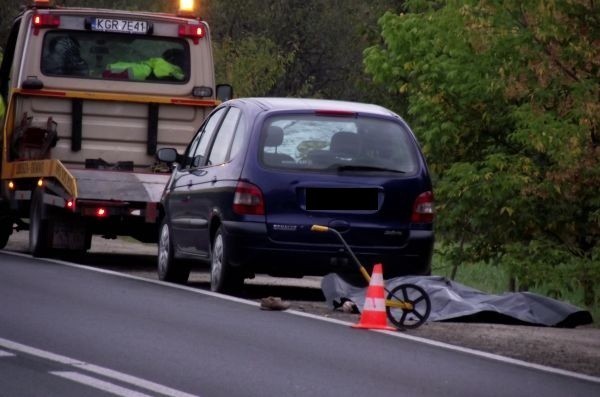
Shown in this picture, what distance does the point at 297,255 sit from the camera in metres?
14.4

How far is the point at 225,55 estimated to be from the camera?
42281 mm

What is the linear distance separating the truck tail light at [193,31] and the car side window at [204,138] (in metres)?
4.37

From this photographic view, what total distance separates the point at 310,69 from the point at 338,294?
4009cm

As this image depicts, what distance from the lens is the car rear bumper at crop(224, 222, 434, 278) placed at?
14398 mm

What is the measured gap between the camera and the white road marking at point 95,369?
904 cm

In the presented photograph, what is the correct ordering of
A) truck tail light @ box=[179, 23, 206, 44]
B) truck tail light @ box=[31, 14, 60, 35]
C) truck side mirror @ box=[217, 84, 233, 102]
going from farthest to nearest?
truck side mirror @ box=[217, 84, 233, 102], truck tail light @ box=[179, 23, 206, 44], truck tail light @ box=[31, 14, 60, 35]

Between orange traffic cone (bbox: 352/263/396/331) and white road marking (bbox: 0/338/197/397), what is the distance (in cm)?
288

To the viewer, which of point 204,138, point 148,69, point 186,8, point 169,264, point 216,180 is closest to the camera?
point 216,180

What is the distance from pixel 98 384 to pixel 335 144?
19.1 feet

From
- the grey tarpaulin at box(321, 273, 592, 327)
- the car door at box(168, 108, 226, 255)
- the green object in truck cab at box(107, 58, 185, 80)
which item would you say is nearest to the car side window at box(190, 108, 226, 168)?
the car door at box(168, 108, 226, 255)

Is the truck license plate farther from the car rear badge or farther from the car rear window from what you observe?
the car rear badge

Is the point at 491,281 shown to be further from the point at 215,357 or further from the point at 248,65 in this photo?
the point at 215,357

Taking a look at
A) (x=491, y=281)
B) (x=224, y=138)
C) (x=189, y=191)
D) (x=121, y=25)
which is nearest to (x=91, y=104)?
(x=121, y=25)

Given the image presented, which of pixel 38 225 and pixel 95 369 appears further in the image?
pixel 38 225
